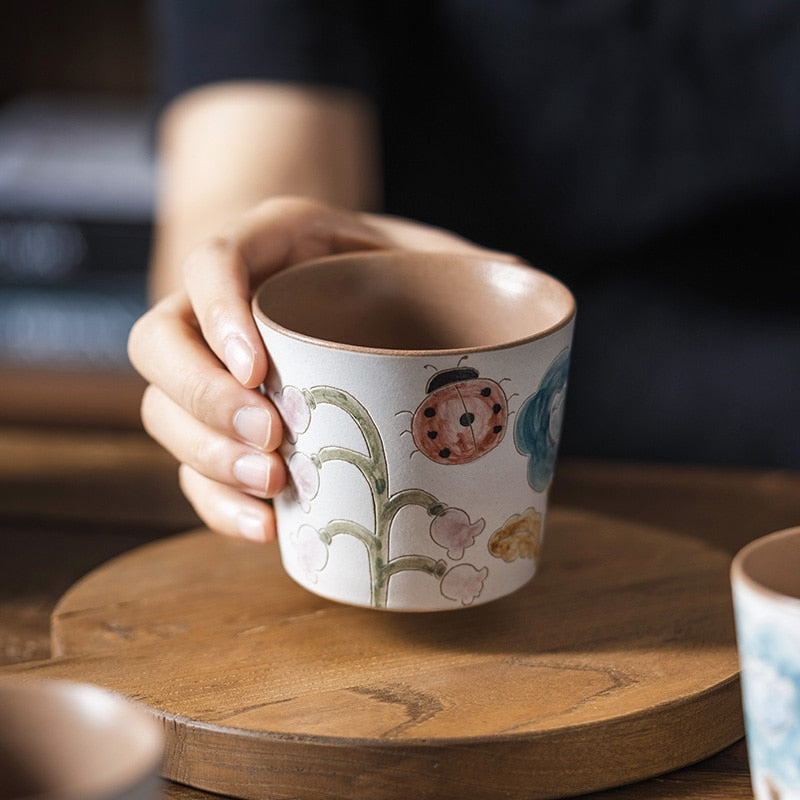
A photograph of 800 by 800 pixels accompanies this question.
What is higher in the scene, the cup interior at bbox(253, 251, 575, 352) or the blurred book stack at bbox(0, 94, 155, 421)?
the cup interior at bbox(253, 251, 575, 352)

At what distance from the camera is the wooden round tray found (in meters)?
0.46

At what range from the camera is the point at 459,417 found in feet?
1.60

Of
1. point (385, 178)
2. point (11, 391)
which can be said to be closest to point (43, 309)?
point (11, 391)

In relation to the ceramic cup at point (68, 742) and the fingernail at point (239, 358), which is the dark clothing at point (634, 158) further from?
the ceramic cup at point (68, 742)

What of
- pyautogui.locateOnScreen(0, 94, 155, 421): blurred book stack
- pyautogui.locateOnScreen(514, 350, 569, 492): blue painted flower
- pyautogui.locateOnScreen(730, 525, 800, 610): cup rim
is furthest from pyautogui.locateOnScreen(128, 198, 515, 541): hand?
pyautogui.locateOnScreen(0, 94, 155, 421): blurred book stack

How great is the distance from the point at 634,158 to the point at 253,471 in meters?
0.67

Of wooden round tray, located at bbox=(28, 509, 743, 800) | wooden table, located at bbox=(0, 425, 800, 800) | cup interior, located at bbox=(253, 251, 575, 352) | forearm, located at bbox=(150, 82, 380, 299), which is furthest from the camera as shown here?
forearm, located at bbox=(150, 82, 380, 299)

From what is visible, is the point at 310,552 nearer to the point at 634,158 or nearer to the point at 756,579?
the point at 756,579

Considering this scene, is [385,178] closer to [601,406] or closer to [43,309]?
[601,406]

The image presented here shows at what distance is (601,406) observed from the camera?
1097 mm

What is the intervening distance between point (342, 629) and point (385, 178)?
2.36ft

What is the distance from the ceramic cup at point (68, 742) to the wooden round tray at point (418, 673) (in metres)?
0.17

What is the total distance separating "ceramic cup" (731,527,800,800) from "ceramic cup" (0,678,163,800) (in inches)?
6.6

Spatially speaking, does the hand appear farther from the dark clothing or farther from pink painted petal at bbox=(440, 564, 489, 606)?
the dark clothing
